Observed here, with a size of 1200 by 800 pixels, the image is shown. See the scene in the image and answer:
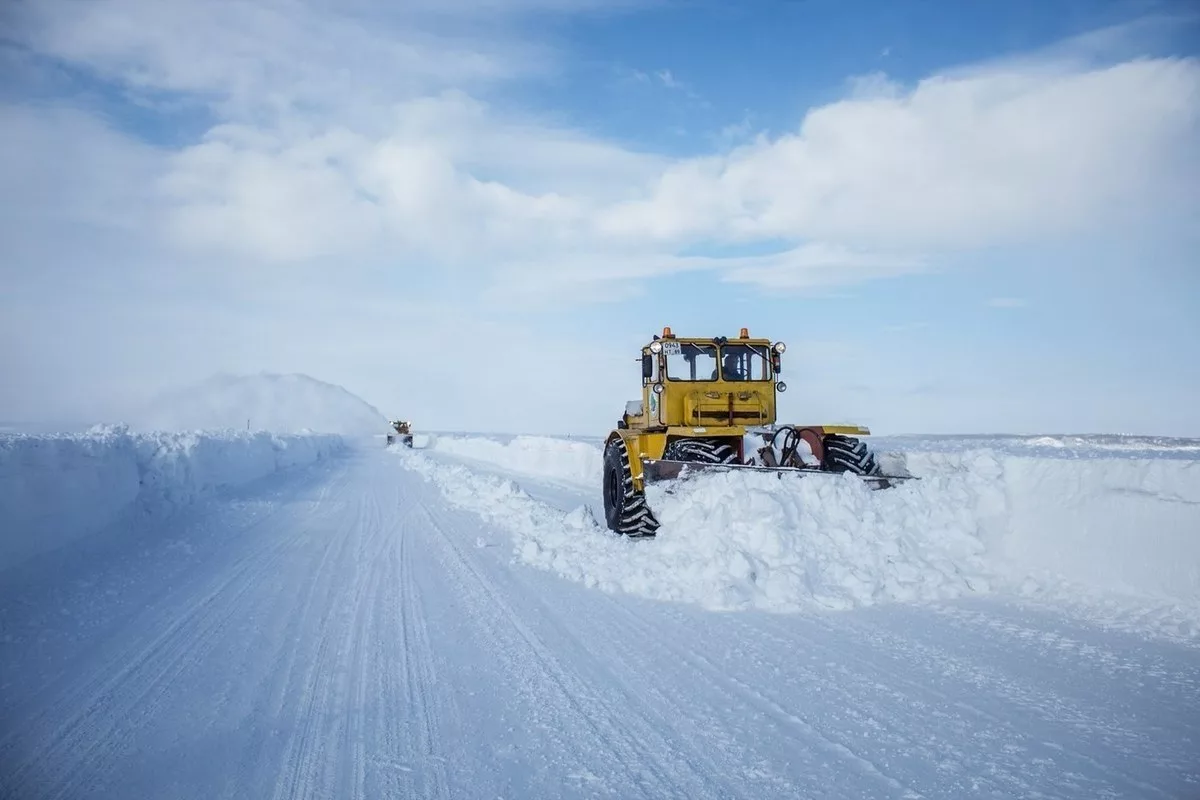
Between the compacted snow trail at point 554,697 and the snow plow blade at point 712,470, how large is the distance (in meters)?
1.82

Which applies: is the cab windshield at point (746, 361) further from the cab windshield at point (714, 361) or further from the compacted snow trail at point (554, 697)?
the compacted snow trail at point (554, 697)

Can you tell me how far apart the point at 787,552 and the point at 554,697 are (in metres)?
3.38

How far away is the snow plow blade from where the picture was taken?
772 cm

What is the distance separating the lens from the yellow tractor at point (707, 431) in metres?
8.66

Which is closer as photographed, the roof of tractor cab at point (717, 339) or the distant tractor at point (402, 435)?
the roof of tractor cab at point (717, 339)

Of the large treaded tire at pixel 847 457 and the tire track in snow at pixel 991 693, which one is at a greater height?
the large treaded tire at pixel 847 457

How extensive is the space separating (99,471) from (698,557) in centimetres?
793

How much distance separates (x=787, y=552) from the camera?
684cm

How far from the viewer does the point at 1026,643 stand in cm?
498

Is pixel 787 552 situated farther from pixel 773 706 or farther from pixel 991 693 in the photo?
pixel 773 706

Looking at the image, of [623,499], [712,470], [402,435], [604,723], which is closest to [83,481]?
[623,499]

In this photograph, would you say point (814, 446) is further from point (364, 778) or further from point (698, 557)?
point (364, 778)

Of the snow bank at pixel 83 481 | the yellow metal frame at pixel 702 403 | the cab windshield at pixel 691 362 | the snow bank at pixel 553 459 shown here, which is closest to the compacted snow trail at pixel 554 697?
the snow bank at pixel 83 481

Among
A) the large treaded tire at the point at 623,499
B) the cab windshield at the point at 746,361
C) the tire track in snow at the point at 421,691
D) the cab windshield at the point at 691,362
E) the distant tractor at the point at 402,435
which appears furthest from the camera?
the distant tractor at the point at 402,435
